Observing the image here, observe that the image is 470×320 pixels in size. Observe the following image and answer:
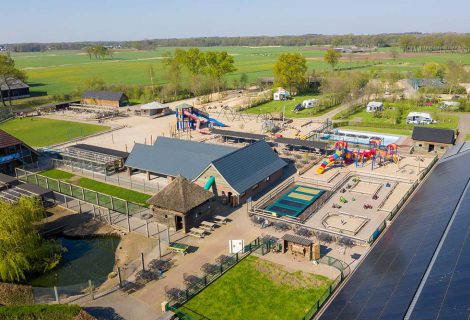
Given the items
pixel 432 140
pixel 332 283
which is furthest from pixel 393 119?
pixel 332 283

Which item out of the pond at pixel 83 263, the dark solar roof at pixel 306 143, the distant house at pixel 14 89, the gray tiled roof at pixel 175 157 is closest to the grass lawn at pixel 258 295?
the pond at pixel 83 263

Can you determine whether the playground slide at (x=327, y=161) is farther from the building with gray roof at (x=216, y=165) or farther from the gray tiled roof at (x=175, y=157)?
the gray tiled roof at (x=175, y=157)

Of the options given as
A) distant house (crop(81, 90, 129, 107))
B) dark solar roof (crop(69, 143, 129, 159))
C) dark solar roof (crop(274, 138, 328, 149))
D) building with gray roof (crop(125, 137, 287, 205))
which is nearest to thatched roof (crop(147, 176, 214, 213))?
building with gray roof (crop(125, 137, 287, 205))

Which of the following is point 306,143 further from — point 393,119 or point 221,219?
point 393,119

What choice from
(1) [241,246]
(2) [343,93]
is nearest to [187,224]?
(1) [241,246]

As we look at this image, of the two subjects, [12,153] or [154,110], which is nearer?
[12,153]

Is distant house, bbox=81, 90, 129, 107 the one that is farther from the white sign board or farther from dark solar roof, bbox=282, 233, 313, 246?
dark solar roof, bbox=282, 233, 313, 246
